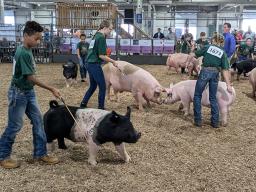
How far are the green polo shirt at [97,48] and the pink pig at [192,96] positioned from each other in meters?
1.85

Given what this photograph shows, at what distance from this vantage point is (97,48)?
6984mm

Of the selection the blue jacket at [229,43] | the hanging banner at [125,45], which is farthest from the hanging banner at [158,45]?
the blue jacket at [229,43]

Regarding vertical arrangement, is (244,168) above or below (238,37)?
below

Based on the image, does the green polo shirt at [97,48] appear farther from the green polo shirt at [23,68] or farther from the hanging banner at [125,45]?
the hanging banner at [125,45]

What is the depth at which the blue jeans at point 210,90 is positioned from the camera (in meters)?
6.77

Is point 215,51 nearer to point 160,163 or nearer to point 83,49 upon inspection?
point 160,163

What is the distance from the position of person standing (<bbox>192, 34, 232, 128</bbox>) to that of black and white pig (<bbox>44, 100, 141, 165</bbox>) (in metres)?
2.30

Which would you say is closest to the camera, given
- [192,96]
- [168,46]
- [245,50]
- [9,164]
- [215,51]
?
[9,164]

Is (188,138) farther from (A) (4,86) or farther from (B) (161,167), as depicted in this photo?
(A) (4,86)

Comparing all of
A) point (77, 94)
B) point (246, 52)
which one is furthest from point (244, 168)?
point (246, 52)

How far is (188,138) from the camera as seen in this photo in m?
6.45

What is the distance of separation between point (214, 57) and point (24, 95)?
343 centimetres

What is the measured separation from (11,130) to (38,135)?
330 mm

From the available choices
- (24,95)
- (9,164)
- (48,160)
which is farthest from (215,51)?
(9,164)
